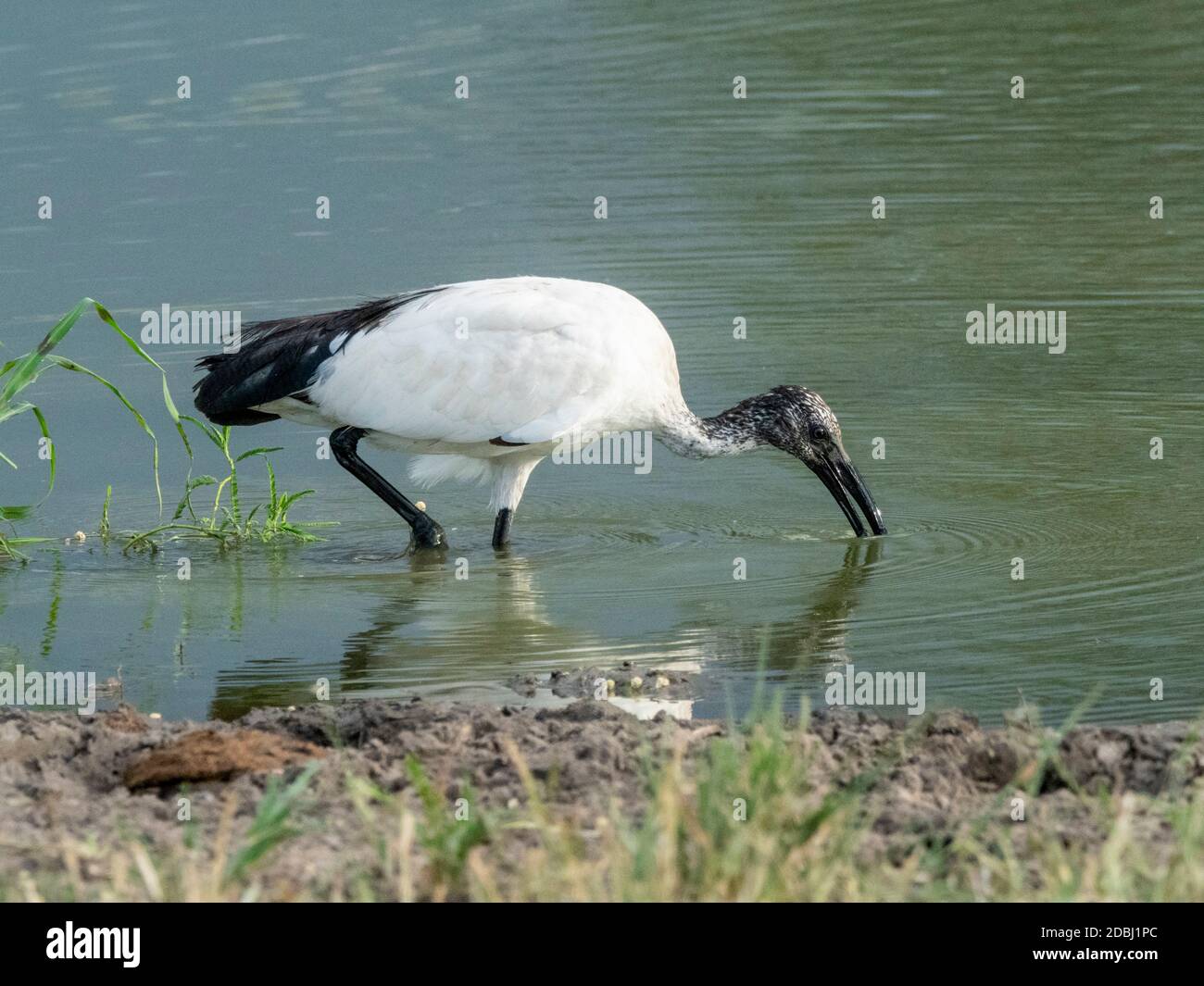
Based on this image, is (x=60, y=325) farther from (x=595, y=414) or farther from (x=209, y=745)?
(x=209, y=745)

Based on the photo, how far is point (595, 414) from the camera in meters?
8.70

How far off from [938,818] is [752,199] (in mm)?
11639

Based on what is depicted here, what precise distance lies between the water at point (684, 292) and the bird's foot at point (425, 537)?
87 millimetres

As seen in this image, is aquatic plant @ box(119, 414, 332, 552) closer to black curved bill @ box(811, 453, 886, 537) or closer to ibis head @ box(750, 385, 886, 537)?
ibis head @ box(750, 385, 886, 537)

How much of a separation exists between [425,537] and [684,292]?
4.83 metres

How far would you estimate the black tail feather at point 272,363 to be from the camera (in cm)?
873

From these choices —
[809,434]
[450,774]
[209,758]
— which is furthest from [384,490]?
[450,774]

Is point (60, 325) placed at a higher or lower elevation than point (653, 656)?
higher

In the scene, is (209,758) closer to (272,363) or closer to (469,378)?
(469,378)

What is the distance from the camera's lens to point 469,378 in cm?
864

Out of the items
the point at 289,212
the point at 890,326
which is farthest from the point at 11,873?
the point at 289,212

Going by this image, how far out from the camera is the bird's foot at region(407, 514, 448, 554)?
29.5 ft

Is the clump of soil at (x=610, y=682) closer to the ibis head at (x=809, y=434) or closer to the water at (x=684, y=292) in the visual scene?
the water at (x=684, y=292)

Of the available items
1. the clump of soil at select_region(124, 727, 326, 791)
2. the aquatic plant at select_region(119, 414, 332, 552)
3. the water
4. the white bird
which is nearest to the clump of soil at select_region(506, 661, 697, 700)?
the water
